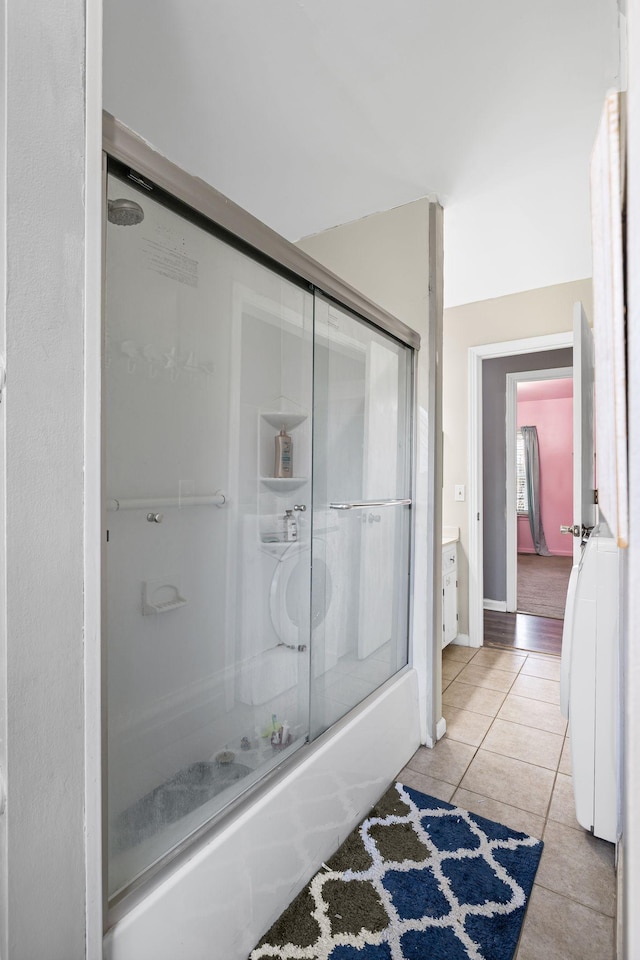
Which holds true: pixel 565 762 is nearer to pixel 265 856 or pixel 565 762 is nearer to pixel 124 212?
pixel 265 856

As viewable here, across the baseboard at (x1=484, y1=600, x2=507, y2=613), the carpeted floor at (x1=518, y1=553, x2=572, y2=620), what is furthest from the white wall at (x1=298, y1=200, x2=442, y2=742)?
the carpeted floor at (x1=518, y1=553, x2=572, y2=620)

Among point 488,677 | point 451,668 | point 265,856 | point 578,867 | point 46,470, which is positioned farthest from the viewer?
point 451,668

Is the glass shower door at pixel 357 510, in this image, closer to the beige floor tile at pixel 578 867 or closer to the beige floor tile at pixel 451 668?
the beige floor tile at pixel 578 867

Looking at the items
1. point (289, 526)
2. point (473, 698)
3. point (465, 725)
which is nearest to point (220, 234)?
point (289, 526)

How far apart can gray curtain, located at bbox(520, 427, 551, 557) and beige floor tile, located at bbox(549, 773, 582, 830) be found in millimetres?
6406

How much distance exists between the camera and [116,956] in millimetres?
906

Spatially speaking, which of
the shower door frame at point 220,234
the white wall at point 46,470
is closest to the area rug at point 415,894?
the shower door frame at point 220,234

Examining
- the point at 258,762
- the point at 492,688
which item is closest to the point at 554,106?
the point at 258,762

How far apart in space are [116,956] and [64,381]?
1068mm

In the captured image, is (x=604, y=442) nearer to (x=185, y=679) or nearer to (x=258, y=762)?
(x=185, y=679)

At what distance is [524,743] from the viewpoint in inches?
89.9

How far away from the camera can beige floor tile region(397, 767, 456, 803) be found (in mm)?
1909

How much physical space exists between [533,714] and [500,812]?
884mm

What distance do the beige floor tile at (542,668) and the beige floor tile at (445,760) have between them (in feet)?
3.46
